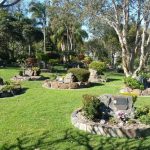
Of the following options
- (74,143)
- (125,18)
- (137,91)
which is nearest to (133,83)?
(137,91)

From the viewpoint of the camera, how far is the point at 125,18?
72.0 ft

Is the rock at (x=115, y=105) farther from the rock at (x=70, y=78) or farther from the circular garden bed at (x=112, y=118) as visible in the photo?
the rock at (x=70, y=78)

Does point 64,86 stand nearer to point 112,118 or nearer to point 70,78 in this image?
Result: point 70,78

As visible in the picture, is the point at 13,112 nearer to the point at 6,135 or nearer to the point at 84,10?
the point at 6,135

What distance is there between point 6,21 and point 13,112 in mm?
32074

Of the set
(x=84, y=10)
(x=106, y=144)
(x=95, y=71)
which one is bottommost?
(x=106, y=144)

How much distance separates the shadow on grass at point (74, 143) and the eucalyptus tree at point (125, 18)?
1212 cm

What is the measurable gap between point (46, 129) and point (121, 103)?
9.86 ft

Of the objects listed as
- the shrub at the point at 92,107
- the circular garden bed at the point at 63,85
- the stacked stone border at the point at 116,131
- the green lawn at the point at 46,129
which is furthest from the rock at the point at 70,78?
the stacked stone border at the point at 116,131

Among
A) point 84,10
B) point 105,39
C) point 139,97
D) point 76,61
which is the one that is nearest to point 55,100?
point 139,97

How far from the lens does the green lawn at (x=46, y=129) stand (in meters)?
10.3

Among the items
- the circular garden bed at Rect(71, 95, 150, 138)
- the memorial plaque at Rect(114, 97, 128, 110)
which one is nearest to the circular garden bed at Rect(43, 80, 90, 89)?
the circular garden bed at Rect(71, 95, 150, 138)

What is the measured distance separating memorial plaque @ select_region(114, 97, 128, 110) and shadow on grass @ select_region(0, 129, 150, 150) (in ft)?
6.63

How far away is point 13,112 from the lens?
14.8 metres
